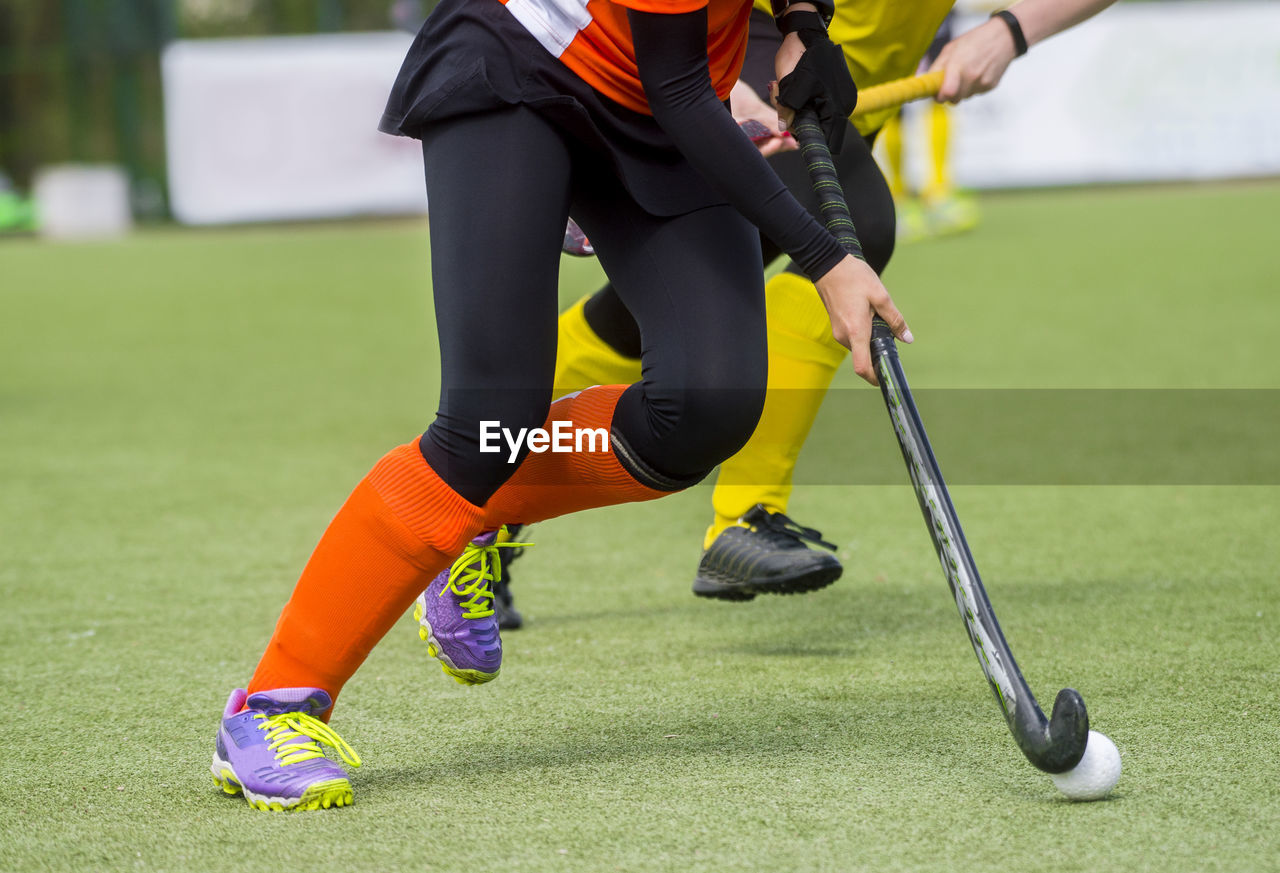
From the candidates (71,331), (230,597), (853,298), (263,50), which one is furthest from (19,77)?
(853,298)

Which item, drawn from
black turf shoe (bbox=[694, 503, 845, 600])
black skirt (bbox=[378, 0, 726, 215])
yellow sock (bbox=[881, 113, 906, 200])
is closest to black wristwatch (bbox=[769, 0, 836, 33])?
black skirt (bbox=[378, 0, 726, 215])

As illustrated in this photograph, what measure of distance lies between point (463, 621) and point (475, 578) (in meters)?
0.07

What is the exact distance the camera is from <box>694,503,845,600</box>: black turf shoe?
2.47 meters

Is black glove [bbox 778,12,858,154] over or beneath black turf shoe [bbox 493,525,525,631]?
over

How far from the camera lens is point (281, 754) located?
186cm

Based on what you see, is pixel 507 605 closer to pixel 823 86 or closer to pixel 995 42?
pixel 823 86

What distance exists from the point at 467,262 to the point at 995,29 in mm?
1169

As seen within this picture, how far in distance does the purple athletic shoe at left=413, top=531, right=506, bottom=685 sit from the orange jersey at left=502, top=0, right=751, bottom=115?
2.06 ft

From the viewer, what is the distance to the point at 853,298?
6.00 feet

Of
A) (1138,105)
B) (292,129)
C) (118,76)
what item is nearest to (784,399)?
(1138,105)

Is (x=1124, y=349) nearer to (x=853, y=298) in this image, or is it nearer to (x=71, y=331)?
(x=853, y=298)

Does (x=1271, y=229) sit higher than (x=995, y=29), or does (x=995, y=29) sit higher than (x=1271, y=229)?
(x=995, y=29)

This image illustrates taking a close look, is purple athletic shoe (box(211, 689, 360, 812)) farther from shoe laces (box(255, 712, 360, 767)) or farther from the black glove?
the black glove

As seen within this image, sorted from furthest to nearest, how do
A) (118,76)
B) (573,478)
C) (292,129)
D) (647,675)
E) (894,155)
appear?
(118,76), (292,129), (894,155), (647,675), (573,478)
